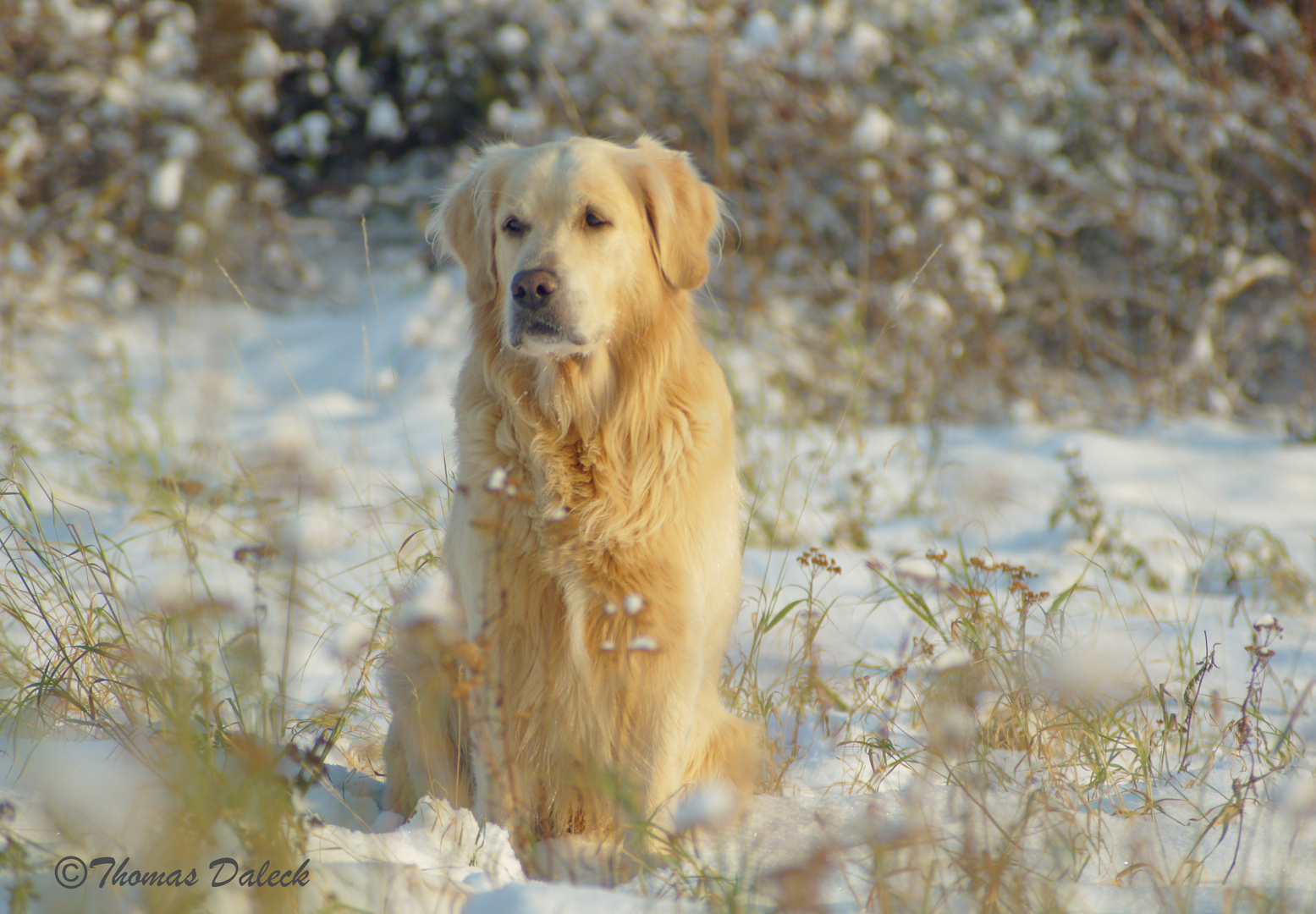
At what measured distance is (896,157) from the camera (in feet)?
19.8

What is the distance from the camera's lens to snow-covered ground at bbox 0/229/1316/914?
4.74 ft

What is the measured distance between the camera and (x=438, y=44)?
288 inches

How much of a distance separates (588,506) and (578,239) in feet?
2.13

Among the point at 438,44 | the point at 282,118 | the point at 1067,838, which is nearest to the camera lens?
the point at 1067,838

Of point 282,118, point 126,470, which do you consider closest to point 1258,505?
point 126,470

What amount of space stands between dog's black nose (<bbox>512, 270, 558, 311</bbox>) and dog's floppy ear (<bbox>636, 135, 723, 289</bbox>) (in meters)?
0.36

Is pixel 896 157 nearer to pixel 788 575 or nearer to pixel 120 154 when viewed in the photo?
pixel 788 575

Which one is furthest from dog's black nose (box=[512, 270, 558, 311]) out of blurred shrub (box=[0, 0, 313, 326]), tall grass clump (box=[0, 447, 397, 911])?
blurred shrub (box=[0, 0, 313, 326])

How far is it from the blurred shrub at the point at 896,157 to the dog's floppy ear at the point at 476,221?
330 cm

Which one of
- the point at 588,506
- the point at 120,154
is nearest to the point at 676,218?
the point at 588,506

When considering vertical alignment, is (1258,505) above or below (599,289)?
below

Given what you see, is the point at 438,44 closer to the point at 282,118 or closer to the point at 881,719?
the point at 282,118

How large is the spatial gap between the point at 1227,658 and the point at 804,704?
1.35 meters

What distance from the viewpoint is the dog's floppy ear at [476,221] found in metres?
2.33
